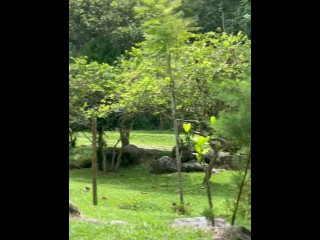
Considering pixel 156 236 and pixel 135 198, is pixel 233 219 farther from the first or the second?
pixel 135 198

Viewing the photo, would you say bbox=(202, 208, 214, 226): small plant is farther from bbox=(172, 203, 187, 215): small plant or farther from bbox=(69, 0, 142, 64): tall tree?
bbox=(69, 0, 142, 64): tall tree

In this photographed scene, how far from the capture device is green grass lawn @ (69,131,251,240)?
11.4ft

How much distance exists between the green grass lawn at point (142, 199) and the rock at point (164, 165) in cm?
13

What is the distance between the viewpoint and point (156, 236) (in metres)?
3.43

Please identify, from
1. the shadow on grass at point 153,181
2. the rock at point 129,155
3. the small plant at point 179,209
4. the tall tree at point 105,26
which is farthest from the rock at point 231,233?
the tall tree at point 105,26

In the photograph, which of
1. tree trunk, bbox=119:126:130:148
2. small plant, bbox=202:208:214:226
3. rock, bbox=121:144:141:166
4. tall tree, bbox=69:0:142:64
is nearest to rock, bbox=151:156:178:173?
rock, bbox=121:144:141:166

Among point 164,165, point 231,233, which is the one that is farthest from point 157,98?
point 231,233

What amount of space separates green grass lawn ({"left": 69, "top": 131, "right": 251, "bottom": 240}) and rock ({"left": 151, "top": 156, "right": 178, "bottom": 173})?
0.13 meters

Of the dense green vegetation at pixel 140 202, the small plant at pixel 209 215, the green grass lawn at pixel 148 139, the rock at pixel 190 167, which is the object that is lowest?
the dense green vegetation at pixel 140 202

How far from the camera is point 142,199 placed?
592 centimetres

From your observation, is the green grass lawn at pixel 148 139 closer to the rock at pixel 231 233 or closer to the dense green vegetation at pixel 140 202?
the dense green vegetation at pixel 140 202

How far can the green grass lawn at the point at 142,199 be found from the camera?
11.4ft

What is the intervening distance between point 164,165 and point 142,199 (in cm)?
173

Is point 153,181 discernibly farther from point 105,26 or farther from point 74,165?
point 105,26
